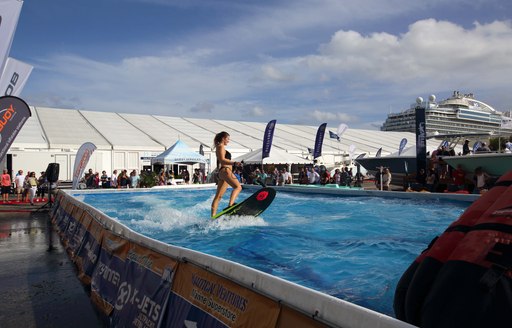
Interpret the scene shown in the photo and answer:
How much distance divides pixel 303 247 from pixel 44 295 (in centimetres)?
315

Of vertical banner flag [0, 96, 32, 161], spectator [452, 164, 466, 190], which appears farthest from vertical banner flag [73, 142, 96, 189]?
spectator [452, 164, 466, 190]

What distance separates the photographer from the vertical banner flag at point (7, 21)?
7.29 meters

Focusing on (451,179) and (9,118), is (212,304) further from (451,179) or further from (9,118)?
(451,179)

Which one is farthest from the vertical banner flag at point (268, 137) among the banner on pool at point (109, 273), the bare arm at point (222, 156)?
the banner on pool at point (109, 273)

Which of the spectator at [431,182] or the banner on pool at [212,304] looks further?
the spectator at [431,182]

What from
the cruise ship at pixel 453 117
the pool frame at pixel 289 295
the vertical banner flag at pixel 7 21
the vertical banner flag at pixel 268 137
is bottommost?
the pool frame at pixel 289 295

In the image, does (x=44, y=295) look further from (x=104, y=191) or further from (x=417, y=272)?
(x=104, y=191)

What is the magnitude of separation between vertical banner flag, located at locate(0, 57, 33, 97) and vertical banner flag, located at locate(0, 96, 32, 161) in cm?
597

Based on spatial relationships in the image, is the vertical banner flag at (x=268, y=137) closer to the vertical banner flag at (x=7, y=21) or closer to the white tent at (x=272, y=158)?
the white tent at (x=272, y=158)

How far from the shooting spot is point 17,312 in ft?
13.1

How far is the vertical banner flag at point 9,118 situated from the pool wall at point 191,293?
3.88m

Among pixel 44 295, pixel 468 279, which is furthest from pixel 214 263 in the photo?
pixel 44 295

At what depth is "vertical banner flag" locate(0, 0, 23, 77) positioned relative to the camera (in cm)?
729

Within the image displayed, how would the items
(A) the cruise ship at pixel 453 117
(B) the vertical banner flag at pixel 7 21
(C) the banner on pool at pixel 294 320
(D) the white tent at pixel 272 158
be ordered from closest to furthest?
1. (C) the banner on pool at pixel 294 320
2. (B) the vertical banner flag at pixel 7 21
3. (D) the white tent at pixel 272 158
4. (A) the cruise ship at pixel 453 117
